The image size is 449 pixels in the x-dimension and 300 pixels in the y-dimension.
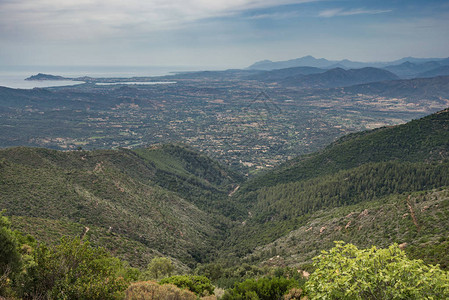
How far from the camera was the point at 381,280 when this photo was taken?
13.1m

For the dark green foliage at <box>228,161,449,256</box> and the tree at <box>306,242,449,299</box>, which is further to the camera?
the dark green foliage at <box>228,161,449,256</box>

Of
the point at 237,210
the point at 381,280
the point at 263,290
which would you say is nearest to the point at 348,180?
the point at 237,210

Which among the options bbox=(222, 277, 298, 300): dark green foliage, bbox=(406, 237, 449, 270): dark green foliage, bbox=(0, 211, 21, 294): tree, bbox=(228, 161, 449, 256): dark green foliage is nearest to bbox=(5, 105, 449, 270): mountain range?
bbox=(406, 237, 449, 270): dark green foliage

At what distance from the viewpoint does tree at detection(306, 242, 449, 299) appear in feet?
41.0

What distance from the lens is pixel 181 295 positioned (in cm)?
1798

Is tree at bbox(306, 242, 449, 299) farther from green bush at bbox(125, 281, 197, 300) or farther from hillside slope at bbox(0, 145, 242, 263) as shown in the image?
hillside slope at bbox(0, 145, 242, 263)

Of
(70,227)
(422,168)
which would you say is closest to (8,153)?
(70,227)

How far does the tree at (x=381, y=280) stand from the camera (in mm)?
12492

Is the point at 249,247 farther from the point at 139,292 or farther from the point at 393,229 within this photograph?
the point at 139,292

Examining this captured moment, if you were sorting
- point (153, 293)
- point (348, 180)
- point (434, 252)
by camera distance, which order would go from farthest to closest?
point (348, 180), point (434, 252), point (153, 293)

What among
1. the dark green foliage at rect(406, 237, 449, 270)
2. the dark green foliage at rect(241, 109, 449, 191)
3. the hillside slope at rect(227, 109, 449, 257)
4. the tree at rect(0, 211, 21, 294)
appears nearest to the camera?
the tree at rect(0, 211, 21, 294)

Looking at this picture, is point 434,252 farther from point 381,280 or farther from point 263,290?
point 381,280

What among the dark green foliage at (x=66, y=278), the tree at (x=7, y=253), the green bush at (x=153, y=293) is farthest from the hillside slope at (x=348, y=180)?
the tree at (x=7, y=253)

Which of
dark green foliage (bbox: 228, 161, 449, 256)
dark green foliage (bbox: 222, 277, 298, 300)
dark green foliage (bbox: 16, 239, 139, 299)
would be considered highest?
dark green foliage (bbox: 16, 239, 139, 299)
